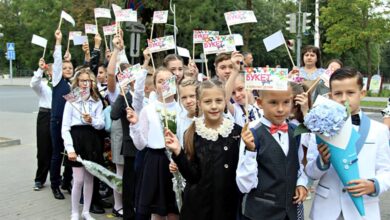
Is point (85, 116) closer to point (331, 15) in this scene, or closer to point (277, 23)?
point (331, 15)

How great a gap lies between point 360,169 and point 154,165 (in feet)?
6.45

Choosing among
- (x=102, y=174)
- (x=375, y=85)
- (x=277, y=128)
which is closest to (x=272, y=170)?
(x=277, y=128)

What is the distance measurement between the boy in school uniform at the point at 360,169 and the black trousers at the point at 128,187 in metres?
2.46

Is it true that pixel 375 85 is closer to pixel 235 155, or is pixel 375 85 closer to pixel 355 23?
pixel 355 23

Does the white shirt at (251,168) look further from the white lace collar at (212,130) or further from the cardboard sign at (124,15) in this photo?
the cardboard sign at (124,15)

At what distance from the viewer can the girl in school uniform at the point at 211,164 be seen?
3.29 metres

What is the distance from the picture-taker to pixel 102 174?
5152 millimetres

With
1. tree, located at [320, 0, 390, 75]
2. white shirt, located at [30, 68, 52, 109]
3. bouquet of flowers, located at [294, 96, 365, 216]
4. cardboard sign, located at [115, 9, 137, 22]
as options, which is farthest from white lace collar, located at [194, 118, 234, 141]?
tree, located at [320, 0, 390, 75]

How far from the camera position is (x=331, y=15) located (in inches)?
1025

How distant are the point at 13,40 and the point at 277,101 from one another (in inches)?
2581

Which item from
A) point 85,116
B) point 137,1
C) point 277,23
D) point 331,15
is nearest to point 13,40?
point 277,23

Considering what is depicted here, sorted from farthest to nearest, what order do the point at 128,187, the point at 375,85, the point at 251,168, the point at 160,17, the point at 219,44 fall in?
the point at 375,85, the point at 160,17, the point at 219,44, the point at 128,187, the point at 251,168

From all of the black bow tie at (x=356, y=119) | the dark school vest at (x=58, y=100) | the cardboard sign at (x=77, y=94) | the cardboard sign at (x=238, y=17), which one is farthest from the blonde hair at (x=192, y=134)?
the dark school vest at (x=58, y=100)

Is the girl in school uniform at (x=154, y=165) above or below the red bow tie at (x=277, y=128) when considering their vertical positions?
below
